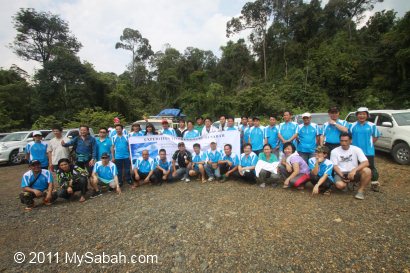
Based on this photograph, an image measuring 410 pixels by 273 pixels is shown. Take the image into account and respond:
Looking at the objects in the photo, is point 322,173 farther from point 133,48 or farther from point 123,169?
point 133,48

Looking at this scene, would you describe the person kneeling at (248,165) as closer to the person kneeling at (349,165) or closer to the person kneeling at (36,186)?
the person kneeling at (349,165)

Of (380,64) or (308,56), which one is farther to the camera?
(308,56)

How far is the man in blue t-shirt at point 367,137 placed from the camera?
5043 mm

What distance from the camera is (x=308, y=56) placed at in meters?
25.8

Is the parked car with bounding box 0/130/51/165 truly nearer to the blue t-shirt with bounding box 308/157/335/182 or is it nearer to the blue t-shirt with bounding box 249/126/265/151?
the blue t-shirt with bounding box 249/126/265/151

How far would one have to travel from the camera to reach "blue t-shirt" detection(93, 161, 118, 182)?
19.2 ft

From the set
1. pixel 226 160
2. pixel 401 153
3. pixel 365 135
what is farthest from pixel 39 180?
pixel 401 153

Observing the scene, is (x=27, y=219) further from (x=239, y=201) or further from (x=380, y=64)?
(x=380, y=64)

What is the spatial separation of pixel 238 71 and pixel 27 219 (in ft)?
108

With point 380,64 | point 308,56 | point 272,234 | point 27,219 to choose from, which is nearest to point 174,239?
point 272,234

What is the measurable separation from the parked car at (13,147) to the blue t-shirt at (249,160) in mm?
11828

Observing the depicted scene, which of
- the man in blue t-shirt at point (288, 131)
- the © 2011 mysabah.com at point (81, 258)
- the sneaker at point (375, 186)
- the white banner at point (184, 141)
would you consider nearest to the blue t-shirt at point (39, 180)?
the © 2011 mysabah.com at point (81, 258)

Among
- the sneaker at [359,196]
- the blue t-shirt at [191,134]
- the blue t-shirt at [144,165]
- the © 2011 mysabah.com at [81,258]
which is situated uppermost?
the blue t-shirt at [191,134]

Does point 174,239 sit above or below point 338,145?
below
